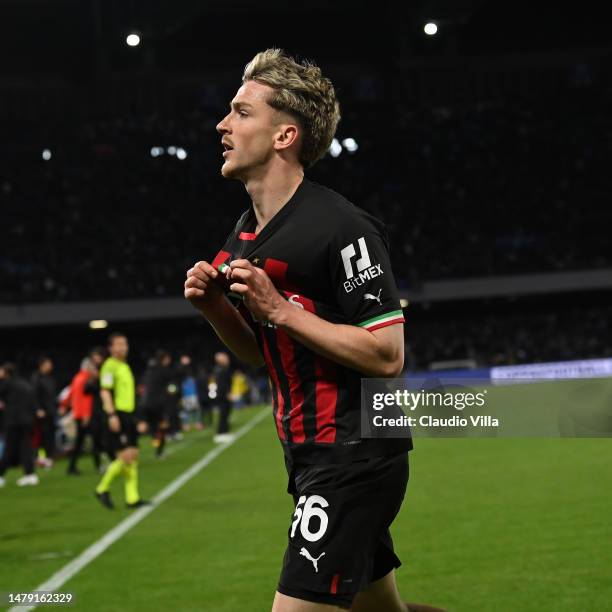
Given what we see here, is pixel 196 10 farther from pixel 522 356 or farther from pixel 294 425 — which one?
pixel 294 425

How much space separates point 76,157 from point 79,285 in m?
6.42

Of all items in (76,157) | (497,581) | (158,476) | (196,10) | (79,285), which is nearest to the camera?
(497,581)

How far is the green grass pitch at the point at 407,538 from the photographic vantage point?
280 inches

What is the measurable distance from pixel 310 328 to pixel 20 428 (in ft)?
48.4

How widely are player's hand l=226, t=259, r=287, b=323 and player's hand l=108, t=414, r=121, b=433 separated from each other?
1042 centimetres

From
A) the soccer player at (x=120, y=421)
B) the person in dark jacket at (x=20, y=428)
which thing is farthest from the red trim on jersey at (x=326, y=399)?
the person in dark jacket at (x=20, y=428)

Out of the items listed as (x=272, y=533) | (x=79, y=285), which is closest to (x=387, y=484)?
(x=272, y=533)

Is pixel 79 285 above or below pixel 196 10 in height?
below

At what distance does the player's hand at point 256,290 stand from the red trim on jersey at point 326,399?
24 cm

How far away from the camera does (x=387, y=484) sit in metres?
3.03

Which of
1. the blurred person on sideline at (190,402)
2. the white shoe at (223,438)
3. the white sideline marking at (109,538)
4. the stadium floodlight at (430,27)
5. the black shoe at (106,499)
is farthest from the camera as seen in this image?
the stadium floodlight at (430,27)

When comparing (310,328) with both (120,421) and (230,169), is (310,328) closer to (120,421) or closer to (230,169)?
(230,169)

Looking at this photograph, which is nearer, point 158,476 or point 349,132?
point 158,476

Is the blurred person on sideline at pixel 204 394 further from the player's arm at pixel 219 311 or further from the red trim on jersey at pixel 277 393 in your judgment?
the red trim on jersey at pixel 277 393
